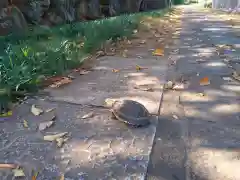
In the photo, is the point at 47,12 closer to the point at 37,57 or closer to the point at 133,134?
the point at 37,57

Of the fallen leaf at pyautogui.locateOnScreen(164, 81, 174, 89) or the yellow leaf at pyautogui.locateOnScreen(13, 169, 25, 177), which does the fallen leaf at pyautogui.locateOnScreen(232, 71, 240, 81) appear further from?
the yellow leaf at pyautogui.locateOnScreen(13, 169, 25, 177)

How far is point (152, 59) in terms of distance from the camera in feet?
11.6

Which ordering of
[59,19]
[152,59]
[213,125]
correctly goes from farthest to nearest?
1. [59,19]
2. [152,59]
3. [213,125]

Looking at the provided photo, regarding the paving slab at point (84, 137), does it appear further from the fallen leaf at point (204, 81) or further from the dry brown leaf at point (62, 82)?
the fallen leaf at point (204, 81)

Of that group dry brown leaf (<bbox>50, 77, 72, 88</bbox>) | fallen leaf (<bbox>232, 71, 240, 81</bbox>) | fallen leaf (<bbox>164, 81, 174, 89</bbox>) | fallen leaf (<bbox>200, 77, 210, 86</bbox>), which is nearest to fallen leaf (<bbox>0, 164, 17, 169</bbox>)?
dry brown leaf (<bbox>50, 77, 72, 88</bbox>)

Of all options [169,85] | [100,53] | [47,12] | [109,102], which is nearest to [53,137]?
[109,102]

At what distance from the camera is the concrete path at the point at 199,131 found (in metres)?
1.36

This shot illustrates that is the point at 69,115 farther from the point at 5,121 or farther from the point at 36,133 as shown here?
the point at 5,121

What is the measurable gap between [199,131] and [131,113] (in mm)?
439

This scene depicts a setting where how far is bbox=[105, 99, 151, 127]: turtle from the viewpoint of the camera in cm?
173

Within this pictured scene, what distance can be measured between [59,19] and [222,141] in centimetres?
557

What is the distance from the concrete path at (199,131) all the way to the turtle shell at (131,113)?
0.12m

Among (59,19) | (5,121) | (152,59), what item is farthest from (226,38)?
(5,121)

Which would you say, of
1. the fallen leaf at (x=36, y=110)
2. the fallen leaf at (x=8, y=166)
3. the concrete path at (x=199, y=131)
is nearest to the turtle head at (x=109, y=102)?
the concrete path at (x=199, y=131)
